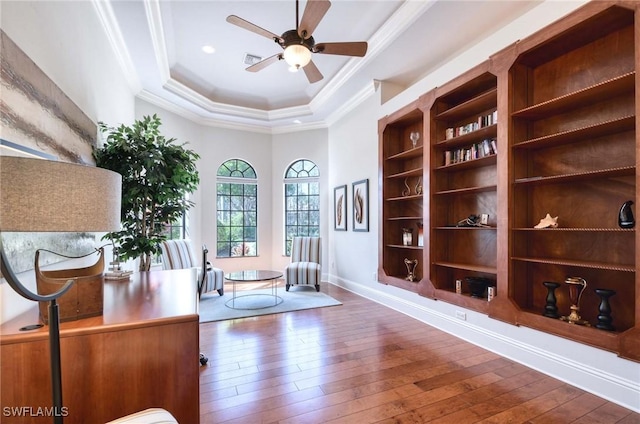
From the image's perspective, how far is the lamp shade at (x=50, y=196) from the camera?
2.72 feet

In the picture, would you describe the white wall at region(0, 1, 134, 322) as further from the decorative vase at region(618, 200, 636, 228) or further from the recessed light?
the decorative vase at region(618, 200, 636, 228)

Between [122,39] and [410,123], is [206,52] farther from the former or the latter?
[410,123]

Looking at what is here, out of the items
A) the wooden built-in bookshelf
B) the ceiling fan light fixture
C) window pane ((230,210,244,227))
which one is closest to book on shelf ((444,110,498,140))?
the wooden built-in bookshelf

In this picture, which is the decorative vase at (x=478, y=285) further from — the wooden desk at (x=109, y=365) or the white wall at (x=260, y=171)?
the white wall at (x=260, y=171)

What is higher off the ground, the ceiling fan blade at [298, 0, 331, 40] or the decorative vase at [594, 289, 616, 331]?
the ceiling fan blade at [298, 0, 331, 40]

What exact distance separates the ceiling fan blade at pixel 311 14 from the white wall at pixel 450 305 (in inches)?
72.0

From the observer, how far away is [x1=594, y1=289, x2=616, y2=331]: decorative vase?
2240 mm

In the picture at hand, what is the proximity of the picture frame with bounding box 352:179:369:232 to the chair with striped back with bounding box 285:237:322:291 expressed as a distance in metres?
0.95

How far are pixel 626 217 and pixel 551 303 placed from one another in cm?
91

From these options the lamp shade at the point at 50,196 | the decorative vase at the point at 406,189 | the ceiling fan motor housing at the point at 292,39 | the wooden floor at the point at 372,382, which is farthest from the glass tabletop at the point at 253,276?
the lamp shade at the point at 50,196

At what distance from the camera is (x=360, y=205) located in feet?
17.3

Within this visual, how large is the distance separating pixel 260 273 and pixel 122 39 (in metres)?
3.56

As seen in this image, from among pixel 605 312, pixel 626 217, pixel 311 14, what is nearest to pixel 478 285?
pixel 605 312

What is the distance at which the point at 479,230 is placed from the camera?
Result: 3502 mm
